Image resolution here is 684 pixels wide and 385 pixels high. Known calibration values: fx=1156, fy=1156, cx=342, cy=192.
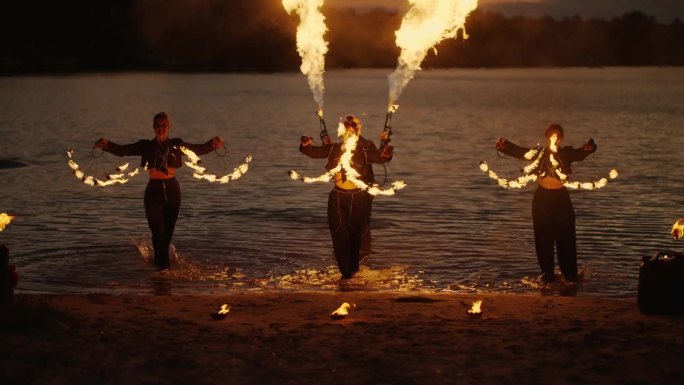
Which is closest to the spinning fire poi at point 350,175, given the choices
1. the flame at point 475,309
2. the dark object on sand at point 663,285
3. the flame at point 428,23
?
the flame at point 428,23

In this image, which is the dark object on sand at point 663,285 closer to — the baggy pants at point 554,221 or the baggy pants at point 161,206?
the baggy pants at point 554,221

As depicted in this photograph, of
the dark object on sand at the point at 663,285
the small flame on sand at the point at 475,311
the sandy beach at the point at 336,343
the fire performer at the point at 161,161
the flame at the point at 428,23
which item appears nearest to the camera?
the sandy beach at the point at 336,343

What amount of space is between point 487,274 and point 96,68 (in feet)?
605

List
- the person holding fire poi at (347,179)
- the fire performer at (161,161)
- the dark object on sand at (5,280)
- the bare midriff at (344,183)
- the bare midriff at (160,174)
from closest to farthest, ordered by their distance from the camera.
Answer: the dark object on sand at (5,280)
the person holding fire poi at (347,179)
the bare midriff at (344,183)
the fire performer at (161,161)
the bare midriff at (160,174)

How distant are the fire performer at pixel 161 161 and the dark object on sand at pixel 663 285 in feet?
18.7

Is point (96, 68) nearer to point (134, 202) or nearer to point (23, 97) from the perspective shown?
point (23, 97)

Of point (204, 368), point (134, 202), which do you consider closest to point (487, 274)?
point (204, 368)

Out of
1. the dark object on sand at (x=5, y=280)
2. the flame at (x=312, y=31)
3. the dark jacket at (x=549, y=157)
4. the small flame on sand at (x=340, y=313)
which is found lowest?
the small flame on sand at (x=340, y=313)

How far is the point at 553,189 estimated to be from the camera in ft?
46.6

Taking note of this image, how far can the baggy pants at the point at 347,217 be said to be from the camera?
47.0 ft

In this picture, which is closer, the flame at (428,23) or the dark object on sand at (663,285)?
the dark object on sand at (663,285)

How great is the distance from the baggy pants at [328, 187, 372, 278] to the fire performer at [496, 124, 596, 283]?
185 cm

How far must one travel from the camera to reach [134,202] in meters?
25.3

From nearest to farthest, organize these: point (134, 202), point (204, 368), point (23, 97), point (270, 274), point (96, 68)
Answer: point (204, 368)
point (270, 274)
point (134, 202)
point (23, 97)
point (96, 68)
